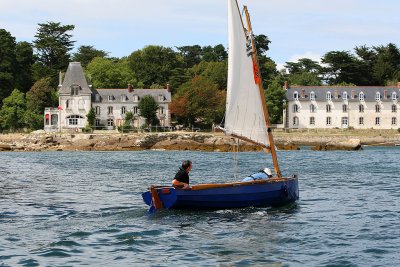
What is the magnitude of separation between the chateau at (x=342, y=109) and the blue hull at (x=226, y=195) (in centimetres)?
10637

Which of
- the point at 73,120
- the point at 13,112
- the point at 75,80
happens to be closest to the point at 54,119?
the point at 73,120

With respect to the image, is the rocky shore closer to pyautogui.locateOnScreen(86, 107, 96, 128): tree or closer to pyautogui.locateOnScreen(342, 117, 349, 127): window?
pyautogui.locateOnScreen(86, 107, 96, 128): tree

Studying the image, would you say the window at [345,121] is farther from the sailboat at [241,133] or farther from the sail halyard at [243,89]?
the sail halyard at [243,89]

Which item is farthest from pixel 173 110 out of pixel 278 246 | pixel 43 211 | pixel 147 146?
pixel 278 246

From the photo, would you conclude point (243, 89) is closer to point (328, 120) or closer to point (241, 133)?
point (241, 133)

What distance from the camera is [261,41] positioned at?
147 m

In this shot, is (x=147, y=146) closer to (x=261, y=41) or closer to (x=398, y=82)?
(x=261, y=41)

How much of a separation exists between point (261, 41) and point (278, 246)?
12776 cm

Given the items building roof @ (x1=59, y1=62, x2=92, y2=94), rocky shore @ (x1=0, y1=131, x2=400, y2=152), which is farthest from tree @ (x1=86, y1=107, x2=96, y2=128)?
rocky shore @ (x1=0, y1=131, x2=400, y2=152)

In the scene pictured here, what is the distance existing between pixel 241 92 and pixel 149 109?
89833 mm

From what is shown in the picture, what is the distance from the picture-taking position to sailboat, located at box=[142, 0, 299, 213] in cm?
2742

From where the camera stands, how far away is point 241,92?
102 ft

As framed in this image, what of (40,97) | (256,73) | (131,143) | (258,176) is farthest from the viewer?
(40,97)

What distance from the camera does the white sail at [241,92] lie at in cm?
3044
